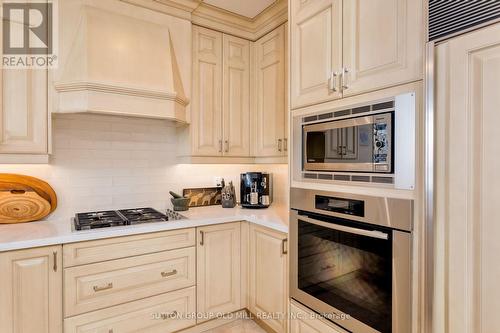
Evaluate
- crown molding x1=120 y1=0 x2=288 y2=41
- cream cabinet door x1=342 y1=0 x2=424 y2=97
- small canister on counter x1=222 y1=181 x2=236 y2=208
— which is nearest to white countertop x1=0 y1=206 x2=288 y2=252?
small canister on counter x1=222 y1=181 x2=236 y2=208

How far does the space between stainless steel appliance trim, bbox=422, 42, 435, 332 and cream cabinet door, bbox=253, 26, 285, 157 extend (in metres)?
1.30

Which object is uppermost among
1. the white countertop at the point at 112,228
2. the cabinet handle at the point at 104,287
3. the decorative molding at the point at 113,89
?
the decorative molding at the point at 113,89

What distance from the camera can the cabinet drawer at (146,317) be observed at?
5.70 feet

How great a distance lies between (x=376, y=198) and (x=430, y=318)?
1.67 ft

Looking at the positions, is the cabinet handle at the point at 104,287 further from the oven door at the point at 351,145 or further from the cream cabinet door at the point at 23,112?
the oven door at the point at 351,145

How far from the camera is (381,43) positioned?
127 cm

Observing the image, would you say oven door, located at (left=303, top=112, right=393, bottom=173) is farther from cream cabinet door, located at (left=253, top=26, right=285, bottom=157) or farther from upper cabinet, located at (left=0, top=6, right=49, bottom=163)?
upper cabinet, located at (left=0, top=6, right=49, bottom=163)

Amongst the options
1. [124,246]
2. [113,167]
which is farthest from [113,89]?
[124,246]

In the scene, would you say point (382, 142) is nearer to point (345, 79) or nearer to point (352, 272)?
point (345, 79)

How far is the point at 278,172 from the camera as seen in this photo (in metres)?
2.85

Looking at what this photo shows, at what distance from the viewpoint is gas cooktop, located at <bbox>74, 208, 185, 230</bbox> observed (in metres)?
1.85

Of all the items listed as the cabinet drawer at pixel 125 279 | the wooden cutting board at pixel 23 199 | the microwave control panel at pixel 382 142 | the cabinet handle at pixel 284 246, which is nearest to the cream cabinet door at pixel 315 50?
the microwave control panel at pixel 382 142

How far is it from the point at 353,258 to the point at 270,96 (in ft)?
5.12

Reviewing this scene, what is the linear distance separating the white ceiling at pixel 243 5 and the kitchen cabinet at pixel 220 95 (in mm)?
218
